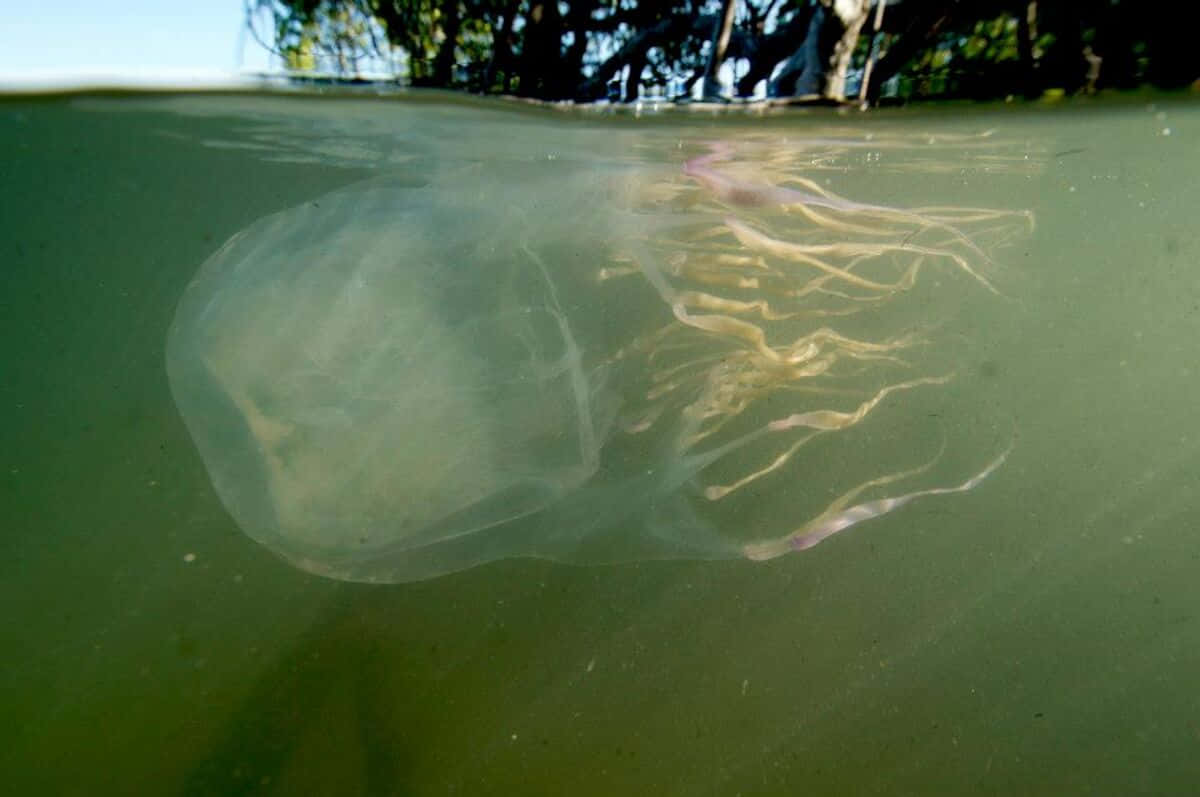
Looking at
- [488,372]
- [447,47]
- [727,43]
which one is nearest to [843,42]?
[727,43]

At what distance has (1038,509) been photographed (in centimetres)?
598

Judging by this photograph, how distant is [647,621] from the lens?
4.59 m

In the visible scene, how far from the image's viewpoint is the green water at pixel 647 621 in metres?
3.94

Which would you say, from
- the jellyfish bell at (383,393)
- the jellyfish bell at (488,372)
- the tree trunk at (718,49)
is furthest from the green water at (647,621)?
the jellyfish bell at (383,393)

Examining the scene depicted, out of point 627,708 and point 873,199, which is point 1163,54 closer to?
point 873,199

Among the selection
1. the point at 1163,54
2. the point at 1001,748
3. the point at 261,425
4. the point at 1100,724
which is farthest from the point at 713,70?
the point at 1100,724

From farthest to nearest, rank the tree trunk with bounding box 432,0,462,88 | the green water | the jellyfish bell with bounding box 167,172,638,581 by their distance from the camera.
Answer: the green water, the jellyfish bell with bounding box 167,172,638,581, the tree trunk with bounding box 432,0,462,88

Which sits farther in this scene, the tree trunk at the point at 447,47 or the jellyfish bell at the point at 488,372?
the jellyfish bell at the point at 488,372

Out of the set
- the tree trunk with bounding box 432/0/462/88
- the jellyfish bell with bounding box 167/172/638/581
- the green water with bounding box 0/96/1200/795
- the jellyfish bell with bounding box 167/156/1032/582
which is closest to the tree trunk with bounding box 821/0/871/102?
the green water with bounding box 0/96/1200/795

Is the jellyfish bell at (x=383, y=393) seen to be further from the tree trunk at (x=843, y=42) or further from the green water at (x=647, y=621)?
the tree trunk at (x=843, y=42)

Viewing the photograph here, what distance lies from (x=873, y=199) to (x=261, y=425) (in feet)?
19.0

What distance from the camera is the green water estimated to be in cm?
394

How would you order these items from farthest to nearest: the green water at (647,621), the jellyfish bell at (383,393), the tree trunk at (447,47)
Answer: the green water at (647,621)
the jellyfish bell at (383,393)
the tree trunk at (447,47)

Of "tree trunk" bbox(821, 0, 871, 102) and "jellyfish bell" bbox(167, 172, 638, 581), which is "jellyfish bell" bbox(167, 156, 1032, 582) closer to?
"jellyfish bell" bbox(167, 172, 638, 581)
